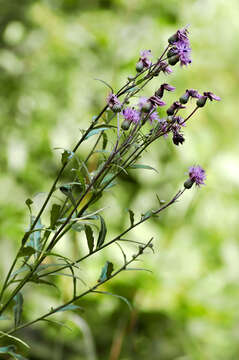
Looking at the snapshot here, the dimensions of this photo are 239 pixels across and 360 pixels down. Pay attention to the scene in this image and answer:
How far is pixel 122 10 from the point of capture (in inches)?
67.5

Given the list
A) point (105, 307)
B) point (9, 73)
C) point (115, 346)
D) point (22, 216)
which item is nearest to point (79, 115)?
point (9, 73)

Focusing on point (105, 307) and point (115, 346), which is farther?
point (105, 307)

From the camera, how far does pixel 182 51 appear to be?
0.38m

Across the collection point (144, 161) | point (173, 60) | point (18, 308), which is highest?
point (144, 161)

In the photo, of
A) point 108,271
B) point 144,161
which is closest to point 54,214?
point 108,271

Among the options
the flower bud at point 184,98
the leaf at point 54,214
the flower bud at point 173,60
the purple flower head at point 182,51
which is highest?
the purple flower head at point 182,51

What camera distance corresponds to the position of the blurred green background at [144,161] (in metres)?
1.34

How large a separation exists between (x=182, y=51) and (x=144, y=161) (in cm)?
107

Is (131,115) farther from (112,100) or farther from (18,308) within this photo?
(18,308)

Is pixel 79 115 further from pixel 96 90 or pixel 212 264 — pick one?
pixel 212 264

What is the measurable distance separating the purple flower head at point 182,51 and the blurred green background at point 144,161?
0.89 meters

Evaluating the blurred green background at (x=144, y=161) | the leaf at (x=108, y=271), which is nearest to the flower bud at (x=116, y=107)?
the leaf at (x=108, y=271)

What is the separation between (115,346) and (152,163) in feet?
1.78

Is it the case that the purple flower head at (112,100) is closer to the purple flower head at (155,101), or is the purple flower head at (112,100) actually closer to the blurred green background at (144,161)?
the purple flower head at (155,101)
